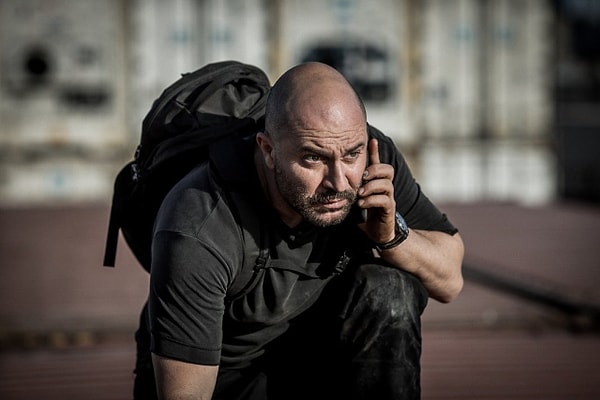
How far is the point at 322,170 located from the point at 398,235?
320 mm

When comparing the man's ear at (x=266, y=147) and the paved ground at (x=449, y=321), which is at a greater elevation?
the man's ear at (x=266, y=147)

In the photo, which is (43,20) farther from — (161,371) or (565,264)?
(161,371)

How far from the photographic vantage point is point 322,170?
7.80 feet

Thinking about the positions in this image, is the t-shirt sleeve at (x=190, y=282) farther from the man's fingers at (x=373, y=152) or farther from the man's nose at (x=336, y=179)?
the man's fingers at (x=373, y=152)

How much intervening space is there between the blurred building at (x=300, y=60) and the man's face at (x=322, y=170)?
35.2 ft

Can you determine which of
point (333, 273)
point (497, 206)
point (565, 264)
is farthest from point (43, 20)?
point (333, 273)

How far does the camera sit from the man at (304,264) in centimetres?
236

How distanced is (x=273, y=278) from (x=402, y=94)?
437 inches

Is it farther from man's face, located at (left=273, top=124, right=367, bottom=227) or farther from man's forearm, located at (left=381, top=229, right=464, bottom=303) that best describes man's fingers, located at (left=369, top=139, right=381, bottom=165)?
man's forearm, located at (left=381, top=229, right=464, bottom=303)

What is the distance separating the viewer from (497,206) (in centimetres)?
1123

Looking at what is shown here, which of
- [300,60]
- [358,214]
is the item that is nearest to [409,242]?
Result: [358,214]

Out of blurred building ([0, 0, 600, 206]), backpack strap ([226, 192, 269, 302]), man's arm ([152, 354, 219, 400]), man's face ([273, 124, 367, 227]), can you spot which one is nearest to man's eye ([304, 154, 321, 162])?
man's face ([273, 124, 367, 227])

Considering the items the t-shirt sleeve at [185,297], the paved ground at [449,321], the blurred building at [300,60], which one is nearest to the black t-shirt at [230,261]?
the t-shirt sleeve at [185,297]

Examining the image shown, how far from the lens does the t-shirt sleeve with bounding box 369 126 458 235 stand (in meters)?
2.65
